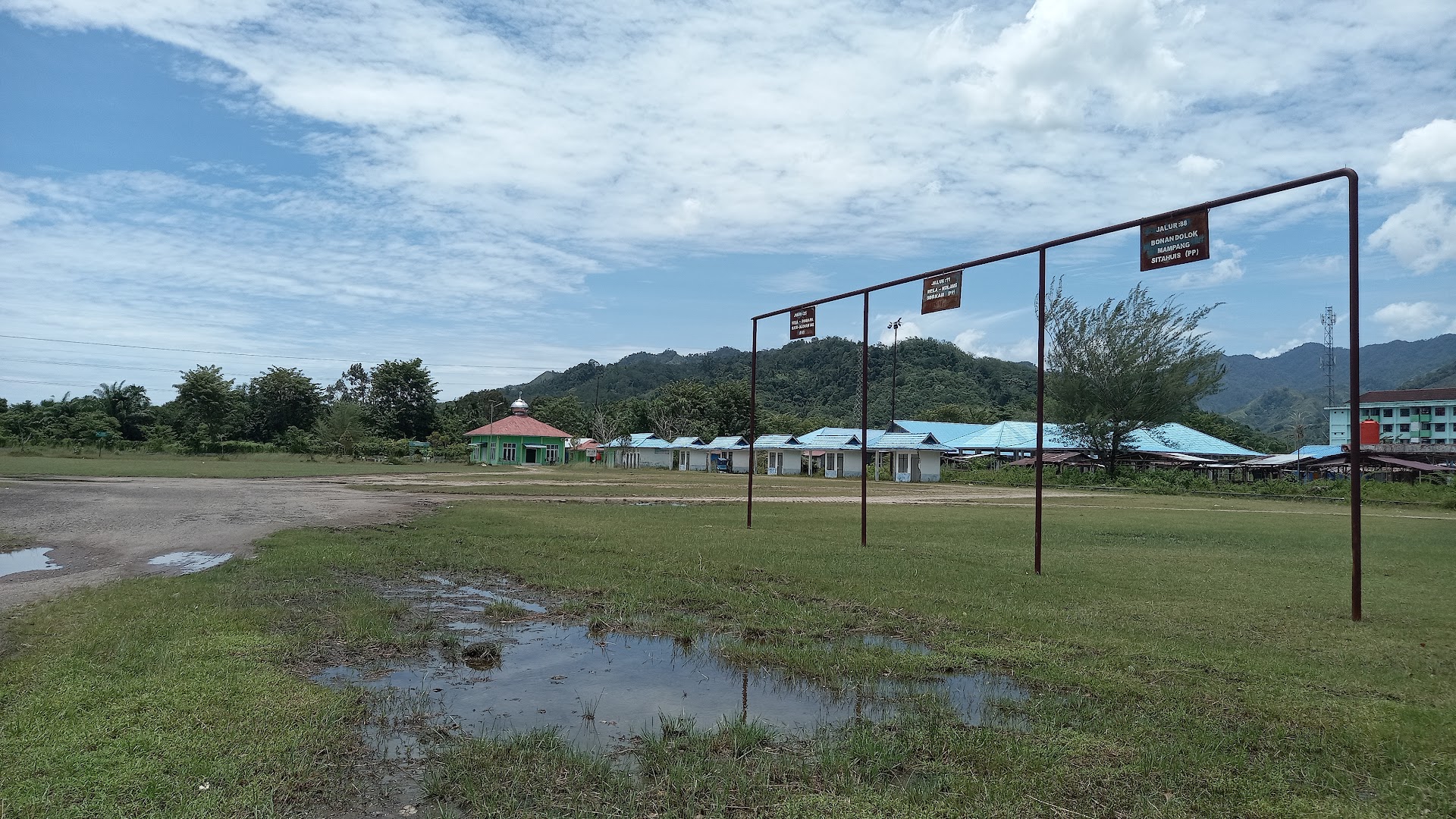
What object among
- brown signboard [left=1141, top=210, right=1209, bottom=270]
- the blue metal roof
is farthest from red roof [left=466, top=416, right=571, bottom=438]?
brown signboard [left=1141, top=210, right=1209, bottom=270]

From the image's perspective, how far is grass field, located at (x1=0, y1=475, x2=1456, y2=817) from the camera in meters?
4.54

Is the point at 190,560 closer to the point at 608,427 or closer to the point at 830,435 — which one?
the point at 830,435

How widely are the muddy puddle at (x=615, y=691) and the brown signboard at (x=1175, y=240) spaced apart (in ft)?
19.5

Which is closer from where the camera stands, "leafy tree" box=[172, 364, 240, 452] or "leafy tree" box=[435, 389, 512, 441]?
"leafy tree" box=[172, 364, 240, 452]

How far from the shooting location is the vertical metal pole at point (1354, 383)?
30.0 feet

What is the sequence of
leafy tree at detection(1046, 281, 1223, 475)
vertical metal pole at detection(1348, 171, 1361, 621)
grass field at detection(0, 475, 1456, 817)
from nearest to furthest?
grass field at detection(0, 475, 1456, 817)
vertical metal pole at detection(1348, 171, 1361, 621)
leafy tree at detection(1046, 281, 1223, 475)

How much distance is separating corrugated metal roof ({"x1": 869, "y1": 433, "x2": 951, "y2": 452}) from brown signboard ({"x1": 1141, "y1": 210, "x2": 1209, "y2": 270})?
5644 cm

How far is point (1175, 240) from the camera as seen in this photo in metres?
10.7

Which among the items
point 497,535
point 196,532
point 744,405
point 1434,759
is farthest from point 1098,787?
point 744,405

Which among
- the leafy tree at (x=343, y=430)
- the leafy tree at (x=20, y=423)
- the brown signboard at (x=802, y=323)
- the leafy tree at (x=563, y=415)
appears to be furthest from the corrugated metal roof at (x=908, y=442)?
the leafy tree at (x=20, y=423)

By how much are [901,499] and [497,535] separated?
21463 mm

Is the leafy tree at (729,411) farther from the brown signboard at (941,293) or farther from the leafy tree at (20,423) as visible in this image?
the brown signboard at (941,293)

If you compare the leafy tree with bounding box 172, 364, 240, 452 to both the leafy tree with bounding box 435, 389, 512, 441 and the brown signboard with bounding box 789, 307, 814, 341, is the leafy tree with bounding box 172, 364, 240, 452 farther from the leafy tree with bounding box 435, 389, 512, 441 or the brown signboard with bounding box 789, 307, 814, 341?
the brown signboard with bounding box 789, 307, 814, 341

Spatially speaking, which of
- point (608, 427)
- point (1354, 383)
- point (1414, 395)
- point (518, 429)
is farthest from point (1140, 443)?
point (1414, 395)
